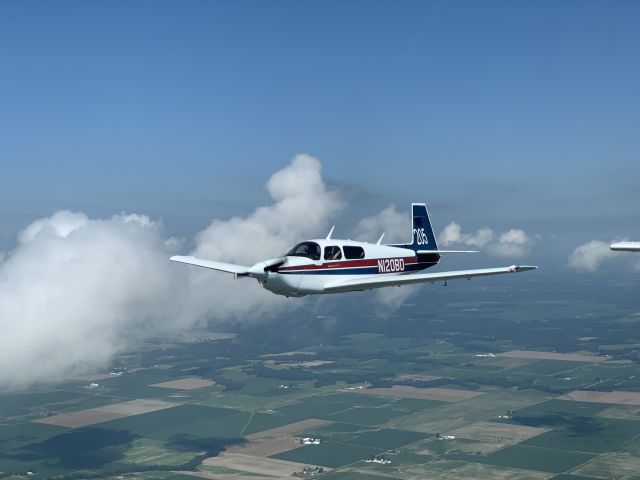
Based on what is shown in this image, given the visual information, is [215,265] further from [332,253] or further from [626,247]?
[626,247]

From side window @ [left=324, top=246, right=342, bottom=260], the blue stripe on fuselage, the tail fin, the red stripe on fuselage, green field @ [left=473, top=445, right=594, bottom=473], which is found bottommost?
green field @ [left=473, top=445, right=594, bottom=473]

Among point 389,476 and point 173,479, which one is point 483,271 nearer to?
Answer: point 389,476

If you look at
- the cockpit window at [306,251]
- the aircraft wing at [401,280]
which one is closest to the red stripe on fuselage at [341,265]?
the cockpit window at [306,251]

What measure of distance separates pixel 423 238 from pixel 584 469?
150 metres

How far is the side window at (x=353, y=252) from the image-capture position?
52.4 metres

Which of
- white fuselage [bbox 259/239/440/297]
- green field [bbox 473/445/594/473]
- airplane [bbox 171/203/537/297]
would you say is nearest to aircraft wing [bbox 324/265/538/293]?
airplane [bbox 171/203/537/297]

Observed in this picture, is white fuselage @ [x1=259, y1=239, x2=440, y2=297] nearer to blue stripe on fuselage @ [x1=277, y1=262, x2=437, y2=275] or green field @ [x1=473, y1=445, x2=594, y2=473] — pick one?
blue stripe on fuselage @ [x1=277, y1=262, x2=437, y2=275]

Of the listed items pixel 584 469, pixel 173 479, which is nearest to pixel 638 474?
pixel 584 469

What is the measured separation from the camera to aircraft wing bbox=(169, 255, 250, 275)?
4964 centimetres

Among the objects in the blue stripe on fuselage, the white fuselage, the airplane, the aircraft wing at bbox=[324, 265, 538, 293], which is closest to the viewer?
the aircraft wing at bbox=[324, 265, 538, 293]

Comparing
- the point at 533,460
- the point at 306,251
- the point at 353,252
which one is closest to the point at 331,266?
the point at 306,251

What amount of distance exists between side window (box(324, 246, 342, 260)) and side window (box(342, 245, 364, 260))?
0.74 metres

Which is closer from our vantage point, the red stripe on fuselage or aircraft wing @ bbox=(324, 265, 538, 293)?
aircraft wing @ bbox=(324, 265, 538, 293)

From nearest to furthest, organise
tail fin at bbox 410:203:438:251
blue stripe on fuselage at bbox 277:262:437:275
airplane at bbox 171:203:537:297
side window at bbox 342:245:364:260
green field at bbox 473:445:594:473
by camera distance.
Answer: airplane at bbox 171:203:537:297 < blue stripe on fuselage at bbox 277:262:437:275 < side window at bbox 342:245:364:260 < tail fin at bbox 410:203:438:251 < green field at bbox 473:445:594:473
